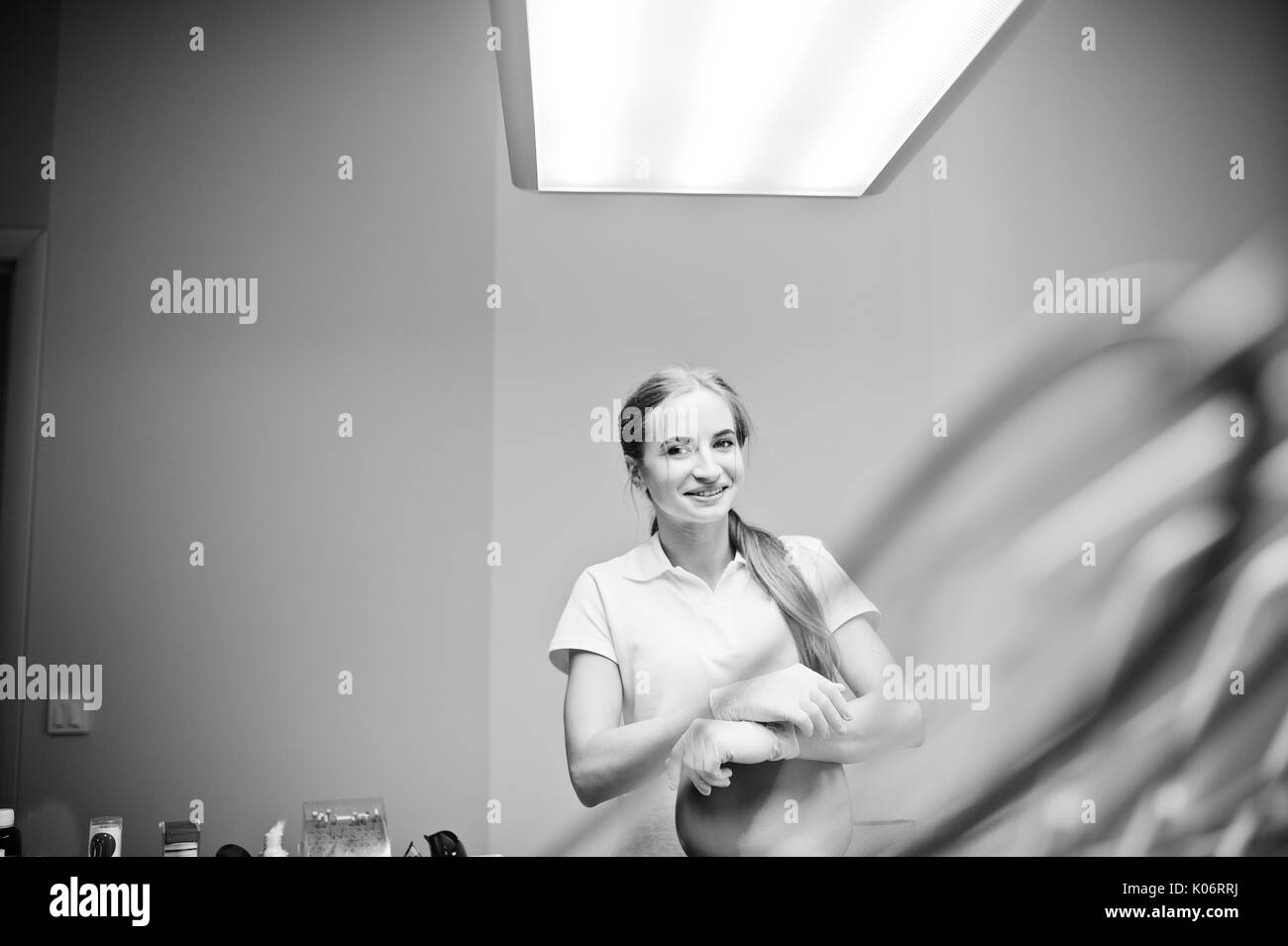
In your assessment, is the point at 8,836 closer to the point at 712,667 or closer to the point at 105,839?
the point at 105,839

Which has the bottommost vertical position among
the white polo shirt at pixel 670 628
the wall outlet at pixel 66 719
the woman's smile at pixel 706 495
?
the wall outlet at pixel 66 719

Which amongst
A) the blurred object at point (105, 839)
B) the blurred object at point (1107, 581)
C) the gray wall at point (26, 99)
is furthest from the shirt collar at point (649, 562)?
the gray wall at point (26, 99)

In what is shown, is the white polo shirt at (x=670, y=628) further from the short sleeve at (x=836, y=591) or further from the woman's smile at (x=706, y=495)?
the woman's smile at (x=706, y=495)

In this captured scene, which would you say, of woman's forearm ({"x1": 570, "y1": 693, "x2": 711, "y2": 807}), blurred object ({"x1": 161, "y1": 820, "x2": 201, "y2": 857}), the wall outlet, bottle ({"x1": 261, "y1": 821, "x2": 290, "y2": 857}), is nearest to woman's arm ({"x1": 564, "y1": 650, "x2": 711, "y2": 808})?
woman's forearm ({"x1": 570, "y1": 693, "x2": 711, "y2": 807})

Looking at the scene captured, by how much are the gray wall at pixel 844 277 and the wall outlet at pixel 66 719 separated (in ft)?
2.89

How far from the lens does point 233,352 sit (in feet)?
8.18

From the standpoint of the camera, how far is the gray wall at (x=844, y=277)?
2477mm

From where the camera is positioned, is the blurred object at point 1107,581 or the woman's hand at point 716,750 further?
the blurred object at point 1107,581

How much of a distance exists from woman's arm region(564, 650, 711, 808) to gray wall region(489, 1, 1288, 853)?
0.04m

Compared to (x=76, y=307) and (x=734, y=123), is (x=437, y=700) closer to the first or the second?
(x=76, y=307)

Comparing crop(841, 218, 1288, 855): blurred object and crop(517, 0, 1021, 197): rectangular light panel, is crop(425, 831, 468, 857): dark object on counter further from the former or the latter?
crop(517, 0, 1021, 197): rectangular light panel
